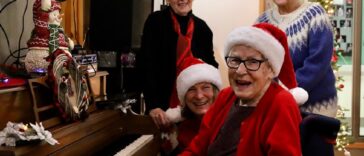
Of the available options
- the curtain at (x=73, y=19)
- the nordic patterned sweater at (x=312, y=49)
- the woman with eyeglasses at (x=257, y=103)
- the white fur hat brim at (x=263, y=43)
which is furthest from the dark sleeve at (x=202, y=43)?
the white fur hat brim at (x=263, y=43)

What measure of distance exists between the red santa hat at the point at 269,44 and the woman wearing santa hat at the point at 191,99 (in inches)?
23.2

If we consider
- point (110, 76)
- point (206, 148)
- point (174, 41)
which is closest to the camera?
point (206, 148)

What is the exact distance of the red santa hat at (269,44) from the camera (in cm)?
171

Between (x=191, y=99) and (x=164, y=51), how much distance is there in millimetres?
394

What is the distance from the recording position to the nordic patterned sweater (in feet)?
7.37

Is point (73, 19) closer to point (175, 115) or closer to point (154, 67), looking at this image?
point (154, 67)

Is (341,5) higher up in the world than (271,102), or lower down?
higher up

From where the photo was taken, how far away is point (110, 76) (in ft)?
10.1

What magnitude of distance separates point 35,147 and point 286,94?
33.9 inches

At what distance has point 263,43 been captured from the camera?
5.59 feet

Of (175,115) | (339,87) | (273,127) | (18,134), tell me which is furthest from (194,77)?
(339,87)

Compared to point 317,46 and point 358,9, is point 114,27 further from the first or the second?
point 358,9

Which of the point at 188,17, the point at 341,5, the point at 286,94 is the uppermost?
the point at 341,5

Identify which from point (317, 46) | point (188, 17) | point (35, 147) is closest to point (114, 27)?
point (188, 17)
